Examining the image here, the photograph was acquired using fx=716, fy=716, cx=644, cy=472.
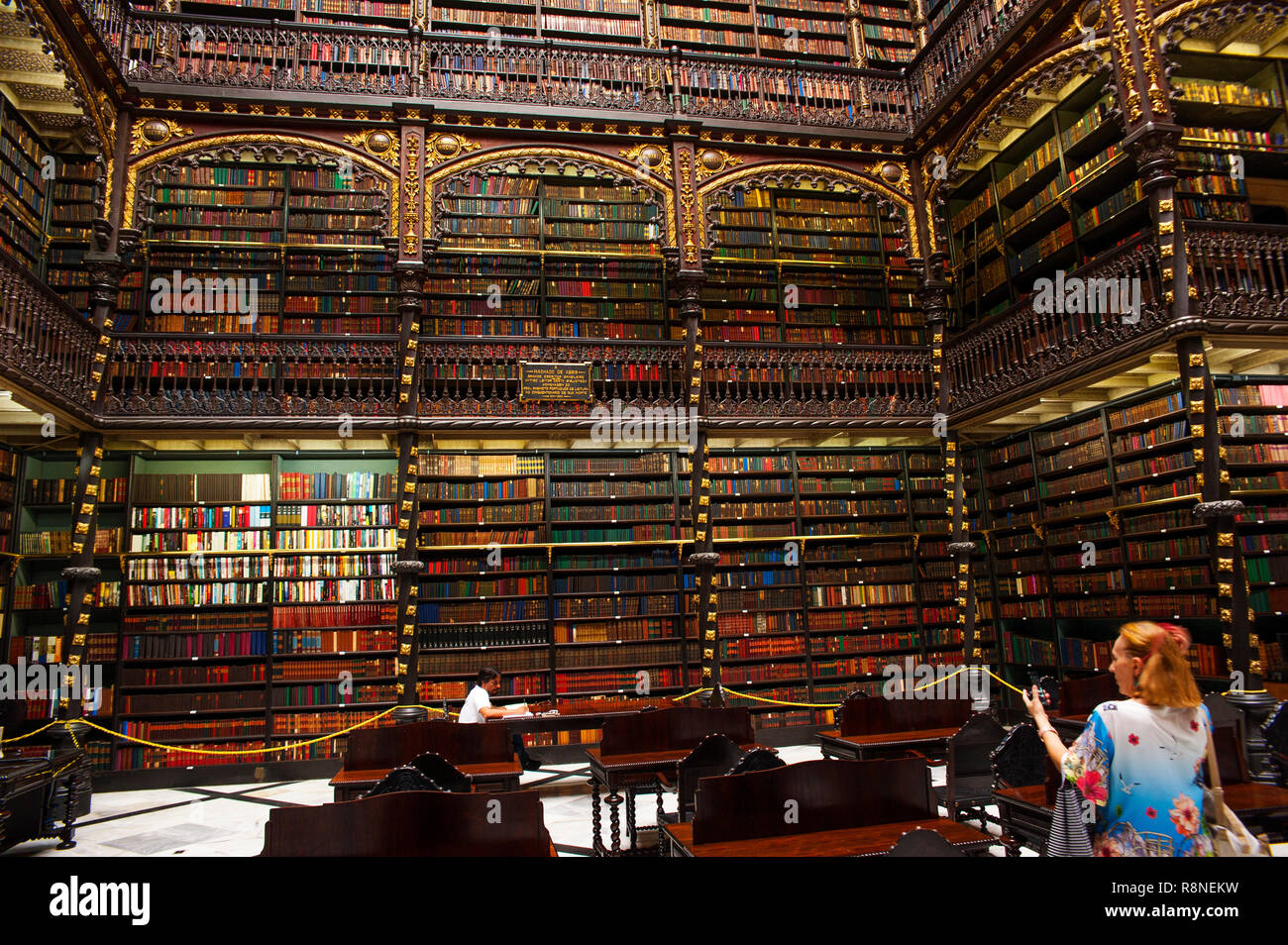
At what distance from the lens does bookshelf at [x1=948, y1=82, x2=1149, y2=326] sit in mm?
6082

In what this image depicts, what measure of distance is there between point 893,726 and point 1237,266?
381 cm

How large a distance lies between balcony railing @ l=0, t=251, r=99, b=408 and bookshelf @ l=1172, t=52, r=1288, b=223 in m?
8.43

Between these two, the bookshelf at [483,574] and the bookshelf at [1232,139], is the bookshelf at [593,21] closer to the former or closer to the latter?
the bookshelf at [483,574]

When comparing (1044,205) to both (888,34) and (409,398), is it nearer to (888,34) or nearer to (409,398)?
(888,34)

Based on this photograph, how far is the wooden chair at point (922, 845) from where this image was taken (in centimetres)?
154

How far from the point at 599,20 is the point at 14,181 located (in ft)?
18.6

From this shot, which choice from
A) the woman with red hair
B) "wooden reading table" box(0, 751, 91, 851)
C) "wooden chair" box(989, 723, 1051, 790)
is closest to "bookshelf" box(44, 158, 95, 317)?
"wooden reading table" box(0, 751, 91, 851)

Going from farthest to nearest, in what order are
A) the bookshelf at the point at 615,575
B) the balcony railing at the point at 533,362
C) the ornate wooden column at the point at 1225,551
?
the bookshelf at the point at 615,575 → the balcony railing at the point at 533,362 → the ornate wooden column at the point at 1225,551

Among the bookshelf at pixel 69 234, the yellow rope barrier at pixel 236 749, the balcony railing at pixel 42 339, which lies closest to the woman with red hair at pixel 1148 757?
the yellow rope barrier at pixel 236 749

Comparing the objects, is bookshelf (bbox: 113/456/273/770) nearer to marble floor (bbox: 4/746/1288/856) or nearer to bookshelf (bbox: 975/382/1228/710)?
marble floor (bbox: 4/746/1288/856)

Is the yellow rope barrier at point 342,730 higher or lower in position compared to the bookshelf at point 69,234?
lower

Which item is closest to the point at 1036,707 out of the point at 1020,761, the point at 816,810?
the point at 816,810

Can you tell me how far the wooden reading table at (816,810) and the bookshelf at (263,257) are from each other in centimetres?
587
